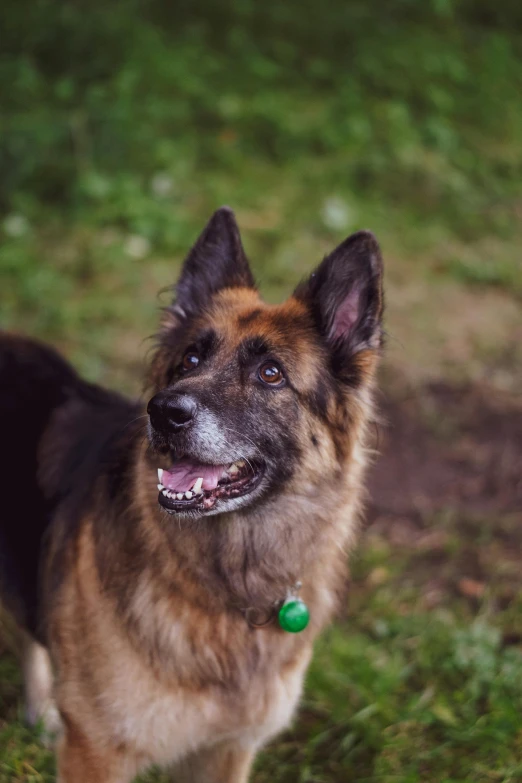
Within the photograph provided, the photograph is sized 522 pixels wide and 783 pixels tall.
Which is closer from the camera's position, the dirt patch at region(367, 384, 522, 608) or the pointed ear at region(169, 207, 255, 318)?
the pointed ear at region(169, 207, 255, 318)

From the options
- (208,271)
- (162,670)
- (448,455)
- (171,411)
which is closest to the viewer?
(171,411)

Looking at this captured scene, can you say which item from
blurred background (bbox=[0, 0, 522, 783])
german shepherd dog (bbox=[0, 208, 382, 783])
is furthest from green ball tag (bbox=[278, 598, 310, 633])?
blurred background (bbox=[0, 0, 522, 783])

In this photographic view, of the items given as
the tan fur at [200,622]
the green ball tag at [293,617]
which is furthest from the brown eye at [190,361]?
the green ball tag at [293,617]

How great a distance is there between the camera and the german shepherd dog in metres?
2.54

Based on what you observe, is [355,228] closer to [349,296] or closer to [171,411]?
[349,296]

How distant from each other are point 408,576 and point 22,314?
3.25 meters

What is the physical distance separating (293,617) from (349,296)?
105cm

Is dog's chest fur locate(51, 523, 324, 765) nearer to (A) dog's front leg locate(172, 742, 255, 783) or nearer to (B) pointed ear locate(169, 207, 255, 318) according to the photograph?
(A) dog's front leg locate(172, 742, 255, 783)

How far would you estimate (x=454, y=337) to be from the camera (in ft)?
20.5

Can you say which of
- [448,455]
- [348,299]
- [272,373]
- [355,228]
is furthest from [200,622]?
[355,228]

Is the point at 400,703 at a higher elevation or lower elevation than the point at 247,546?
lower

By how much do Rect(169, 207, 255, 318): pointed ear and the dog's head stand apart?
27 mm

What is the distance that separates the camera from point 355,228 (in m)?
7.09

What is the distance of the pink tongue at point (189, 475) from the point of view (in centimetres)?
254
